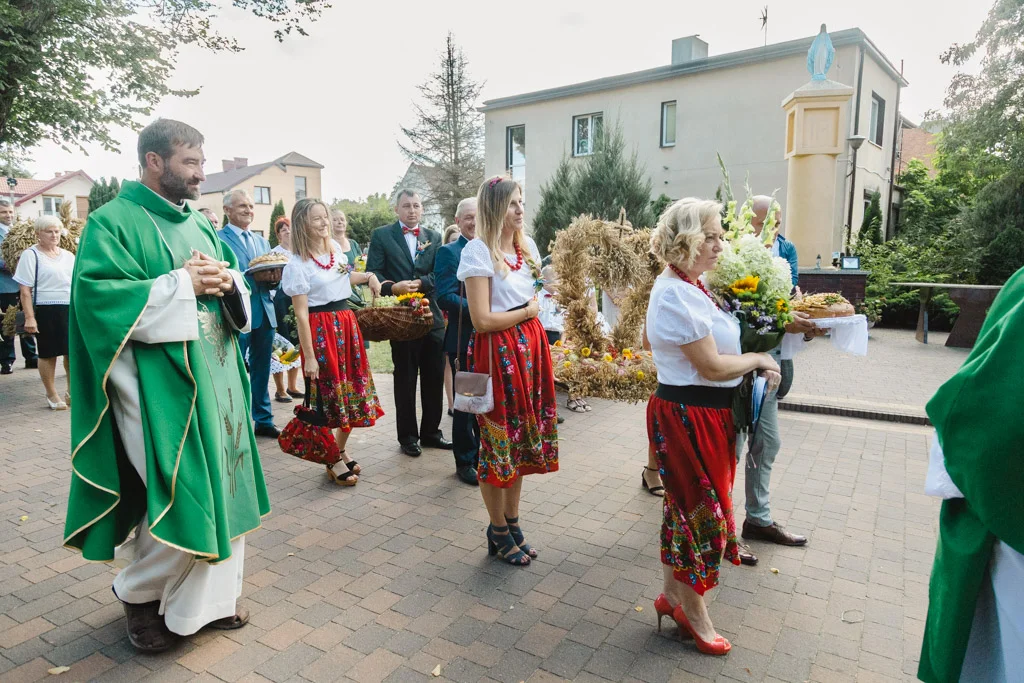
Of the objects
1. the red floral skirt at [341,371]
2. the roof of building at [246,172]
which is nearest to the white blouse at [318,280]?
the red floral skirt at [341,371]

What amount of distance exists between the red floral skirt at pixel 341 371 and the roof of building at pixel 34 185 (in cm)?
6160

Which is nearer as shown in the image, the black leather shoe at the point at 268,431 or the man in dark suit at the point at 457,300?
the man in dark suit at the point at 457,300

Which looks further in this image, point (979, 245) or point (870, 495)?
point (979, 245)

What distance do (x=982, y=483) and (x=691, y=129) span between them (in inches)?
887

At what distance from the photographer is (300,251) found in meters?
4.86

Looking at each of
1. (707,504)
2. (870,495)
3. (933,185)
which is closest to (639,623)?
(707,504)

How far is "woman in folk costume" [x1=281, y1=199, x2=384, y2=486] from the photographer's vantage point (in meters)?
4.74

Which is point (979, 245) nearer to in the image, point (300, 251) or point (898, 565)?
point (898, 565)

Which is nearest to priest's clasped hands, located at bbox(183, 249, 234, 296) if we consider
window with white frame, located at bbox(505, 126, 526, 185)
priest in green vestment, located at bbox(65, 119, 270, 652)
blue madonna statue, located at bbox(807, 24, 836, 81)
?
priest in green vestment, located at bbox(65, 119, 270, 652)

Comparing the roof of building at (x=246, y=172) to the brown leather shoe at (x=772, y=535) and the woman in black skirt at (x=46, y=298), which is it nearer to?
the woman in black skirt at (x=46, y=298)

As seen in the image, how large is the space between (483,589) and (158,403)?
6.13 feet

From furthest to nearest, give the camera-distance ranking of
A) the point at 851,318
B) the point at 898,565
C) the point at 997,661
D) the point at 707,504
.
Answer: the point at 898,565
the point at 851,318
the point at 707,504
the point at 997,661

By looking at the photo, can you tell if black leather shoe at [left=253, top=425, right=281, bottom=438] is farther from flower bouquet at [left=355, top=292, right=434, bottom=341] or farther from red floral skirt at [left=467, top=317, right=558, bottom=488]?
red floral skirt at [left=467, top=317, right=558, bottom=488]

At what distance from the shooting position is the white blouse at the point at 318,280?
471 cm
